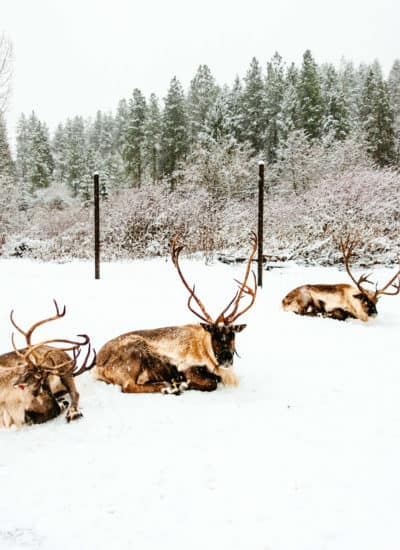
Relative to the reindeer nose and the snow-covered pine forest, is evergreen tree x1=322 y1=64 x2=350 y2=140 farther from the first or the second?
the reindeer nose

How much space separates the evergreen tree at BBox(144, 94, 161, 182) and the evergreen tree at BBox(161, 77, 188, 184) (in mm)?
3336

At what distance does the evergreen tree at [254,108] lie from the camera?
38.2 metres

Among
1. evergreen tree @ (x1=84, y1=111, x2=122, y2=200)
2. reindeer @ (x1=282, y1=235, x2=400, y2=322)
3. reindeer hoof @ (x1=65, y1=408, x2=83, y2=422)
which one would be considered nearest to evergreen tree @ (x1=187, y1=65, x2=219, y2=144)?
evergreen tree @ (x1=84, y1=111, x2=122, y2=200)

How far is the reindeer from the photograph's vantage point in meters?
7.52

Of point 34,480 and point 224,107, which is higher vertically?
point 224,107

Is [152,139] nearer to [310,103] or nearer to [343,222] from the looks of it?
Result: [310,103]

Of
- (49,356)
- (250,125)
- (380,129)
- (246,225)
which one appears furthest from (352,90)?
(49,356)

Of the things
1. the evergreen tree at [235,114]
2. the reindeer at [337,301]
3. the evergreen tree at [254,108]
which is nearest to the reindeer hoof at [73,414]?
the reindeer at [337,301]

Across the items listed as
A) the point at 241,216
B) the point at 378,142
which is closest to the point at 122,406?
the point at 241,216

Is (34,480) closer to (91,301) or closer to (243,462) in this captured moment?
(243,462)

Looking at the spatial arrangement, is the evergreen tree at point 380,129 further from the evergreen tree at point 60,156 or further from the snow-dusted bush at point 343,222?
the evergreen tree at point 60,156

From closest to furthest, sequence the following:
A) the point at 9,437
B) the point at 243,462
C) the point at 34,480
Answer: the point at 34,480 < the point at 243,462 < the point at 9,437

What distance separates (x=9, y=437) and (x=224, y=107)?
3432cm

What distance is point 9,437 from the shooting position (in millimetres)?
3230
